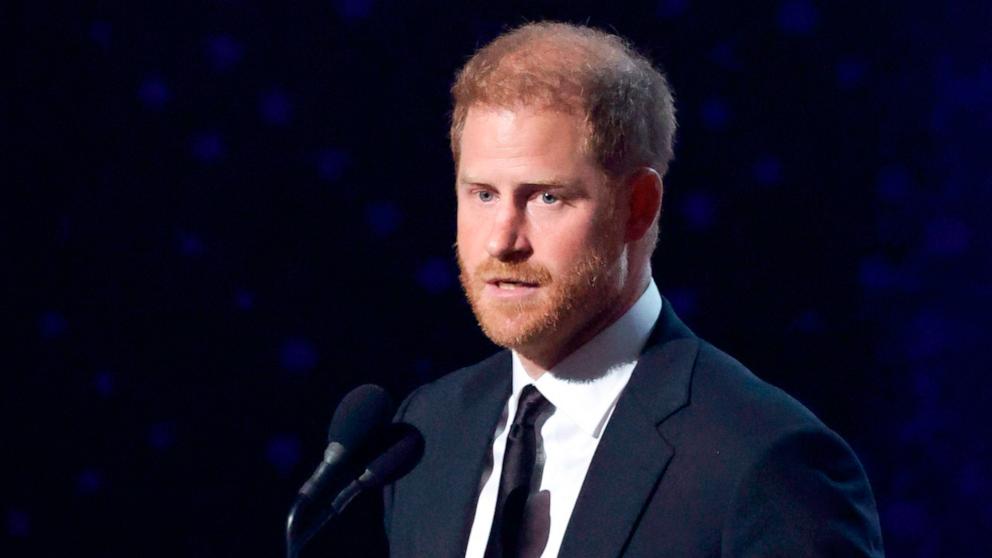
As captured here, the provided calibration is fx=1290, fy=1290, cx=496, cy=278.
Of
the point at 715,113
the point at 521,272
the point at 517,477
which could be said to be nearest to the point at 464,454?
the point at 517,477

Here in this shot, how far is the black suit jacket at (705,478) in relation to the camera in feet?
5.29

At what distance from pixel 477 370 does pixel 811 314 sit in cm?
66

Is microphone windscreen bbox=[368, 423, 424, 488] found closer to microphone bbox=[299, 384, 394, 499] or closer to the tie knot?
microphone bbox=[299, 384, 394, 499]

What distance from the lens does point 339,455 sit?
1604 millimetres

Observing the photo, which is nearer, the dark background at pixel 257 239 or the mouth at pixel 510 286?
the mouth at pixel 510 286

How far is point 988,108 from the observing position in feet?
7.50

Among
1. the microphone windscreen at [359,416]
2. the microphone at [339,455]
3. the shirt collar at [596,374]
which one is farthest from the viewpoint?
the shirt collar at [596,374]

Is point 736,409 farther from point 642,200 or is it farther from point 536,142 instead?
point 536,142

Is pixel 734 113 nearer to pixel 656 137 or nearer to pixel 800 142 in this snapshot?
pixel 800 142

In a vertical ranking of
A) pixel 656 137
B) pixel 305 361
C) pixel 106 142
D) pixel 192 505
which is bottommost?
pixel 192 505

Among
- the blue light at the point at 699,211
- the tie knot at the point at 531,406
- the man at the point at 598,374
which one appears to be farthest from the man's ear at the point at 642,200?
the blue light at the point at 699,211

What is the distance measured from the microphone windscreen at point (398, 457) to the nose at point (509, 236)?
0.26 meters

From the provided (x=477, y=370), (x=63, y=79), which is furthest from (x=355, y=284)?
(x=63, y=79)

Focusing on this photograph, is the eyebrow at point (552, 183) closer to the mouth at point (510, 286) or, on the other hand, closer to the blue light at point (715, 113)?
the mouth at point (510, 286)
